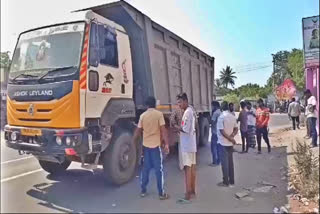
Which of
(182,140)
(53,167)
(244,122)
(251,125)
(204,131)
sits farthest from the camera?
(204,131)

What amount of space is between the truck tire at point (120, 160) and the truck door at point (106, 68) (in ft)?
2.25

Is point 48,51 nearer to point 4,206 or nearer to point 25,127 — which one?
point 25,127

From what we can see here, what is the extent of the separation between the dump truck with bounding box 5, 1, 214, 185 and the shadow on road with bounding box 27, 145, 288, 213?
1.43ft

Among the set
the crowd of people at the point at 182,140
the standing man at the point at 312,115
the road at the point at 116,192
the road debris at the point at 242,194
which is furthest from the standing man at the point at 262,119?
the road debris at the point at 242,194

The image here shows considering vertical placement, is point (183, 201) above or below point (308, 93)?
below

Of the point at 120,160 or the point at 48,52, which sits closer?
the point at 48,52

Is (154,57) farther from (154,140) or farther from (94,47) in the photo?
(154,140)

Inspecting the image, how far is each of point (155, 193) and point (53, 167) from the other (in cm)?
235

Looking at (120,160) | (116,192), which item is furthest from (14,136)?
(116,192)

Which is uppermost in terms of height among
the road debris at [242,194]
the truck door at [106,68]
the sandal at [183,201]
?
the truck door at [106,68]

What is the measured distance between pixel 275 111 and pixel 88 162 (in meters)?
13.2

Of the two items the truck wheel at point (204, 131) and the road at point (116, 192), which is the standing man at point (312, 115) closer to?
the road at point (116, 192)

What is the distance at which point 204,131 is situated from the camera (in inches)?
440

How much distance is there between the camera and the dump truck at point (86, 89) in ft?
16.6
